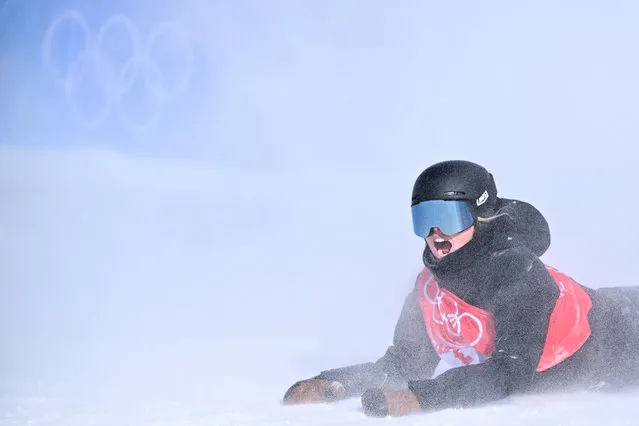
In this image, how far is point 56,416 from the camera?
2.29 meters

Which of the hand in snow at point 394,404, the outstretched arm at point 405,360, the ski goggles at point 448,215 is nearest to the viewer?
the hand in snow at point 394,404

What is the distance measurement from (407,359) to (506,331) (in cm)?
55

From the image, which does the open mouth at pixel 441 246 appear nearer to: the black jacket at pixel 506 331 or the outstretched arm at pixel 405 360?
the black jacket at pixel 506 331

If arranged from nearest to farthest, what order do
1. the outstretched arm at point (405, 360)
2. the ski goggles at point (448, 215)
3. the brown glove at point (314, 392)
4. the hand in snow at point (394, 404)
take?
the hand in snow at point (394, 404) < the ski goggles at point (448, 215) < the brown glove at point (314, 392) < the outstretched arm at point (405, 360)

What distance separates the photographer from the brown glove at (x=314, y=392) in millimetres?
2447

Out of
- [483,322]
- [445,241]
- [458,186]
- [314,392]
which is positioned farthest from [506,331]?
[314,392]

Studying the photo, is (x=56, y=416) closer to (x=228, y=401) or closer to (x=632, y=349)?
(x=228, y=401)

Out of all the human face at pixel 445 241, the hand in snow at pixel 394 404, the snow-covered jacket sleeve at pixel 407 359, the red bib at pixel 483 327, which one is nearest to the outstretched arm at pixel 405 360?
the snow-covered jacket sleeve at pixel 407 359

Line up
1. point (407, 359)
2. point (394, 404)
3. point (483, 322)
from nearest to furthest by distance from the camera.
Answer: point (394, 404) → point (483, 322) → point (407, 359)

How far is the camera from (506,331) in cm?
219

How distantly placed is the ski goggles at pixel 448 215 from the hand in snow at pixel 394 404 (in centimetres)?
51

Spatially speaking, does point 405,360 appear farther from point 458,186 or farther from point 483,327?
point 458,186

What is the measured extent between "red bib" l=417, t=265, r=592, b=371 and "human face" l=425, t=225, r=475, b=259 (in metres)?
0.13

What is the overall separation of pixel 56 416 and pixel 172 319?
2.02m
